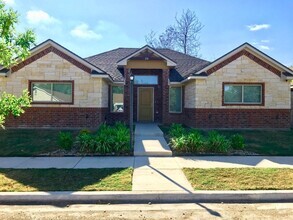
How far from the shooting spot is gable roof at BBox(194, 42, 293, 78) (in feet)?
46.8

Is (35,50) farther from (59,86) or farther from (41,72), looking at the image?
(59,86)

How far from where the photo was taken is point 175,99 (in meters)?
17.9

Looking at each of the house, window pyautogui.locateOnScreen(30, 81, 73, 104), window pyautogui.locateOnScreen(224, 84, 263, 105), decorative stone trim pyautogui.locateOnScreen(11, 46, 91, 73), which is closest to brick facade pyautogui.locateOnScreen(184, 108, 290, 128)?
the house

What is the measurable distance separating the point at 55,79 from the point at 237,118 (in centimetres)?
1066

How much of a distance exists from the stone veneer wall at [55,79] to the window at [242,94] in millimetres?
7514

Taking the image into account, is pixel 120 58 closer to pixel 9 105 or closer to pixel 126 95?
pixel 126 95

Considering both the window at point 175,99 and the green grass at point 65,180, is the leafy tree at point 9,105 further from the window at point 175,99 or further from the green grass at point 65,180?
the window at point 175,99

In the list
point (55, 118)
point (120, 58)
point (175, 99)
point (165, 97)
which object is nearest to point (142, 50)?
point (165, 97)

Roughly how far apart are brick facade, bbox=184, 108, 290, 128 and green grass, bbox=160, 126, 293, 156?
0.73 metres

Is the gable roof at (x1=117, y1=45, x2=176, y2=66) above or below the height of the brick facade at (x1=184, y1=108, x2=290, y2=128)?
above

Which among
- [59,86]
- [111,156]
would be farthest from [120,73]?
[111,156]

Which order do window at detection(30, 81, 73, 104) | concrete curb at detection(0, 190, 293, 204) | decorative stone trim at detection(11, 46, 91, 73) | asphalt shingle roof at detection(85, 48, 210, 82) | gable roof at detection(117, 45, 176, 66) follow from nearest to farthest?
1. concrete curb at detection(0, 190, 293, 204)
2. decorative stone trim at detection(11, 46, 91, 73)
3. window at detection(30, 81, 73, 104)
4. gable roof at detection(117, 45, 176, 66)
5. asphalt shingle roof at detection(85, 48, 210, 82)

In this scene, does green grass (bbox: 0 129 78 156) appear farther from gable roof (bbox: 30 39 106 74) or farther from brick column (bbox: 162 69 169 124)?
brick column (bbox: 162 69 169 124)

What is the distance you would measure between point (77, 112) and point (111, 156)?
5579mm
